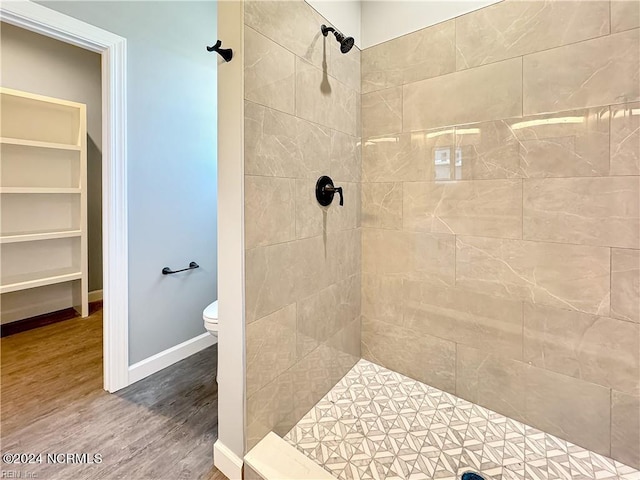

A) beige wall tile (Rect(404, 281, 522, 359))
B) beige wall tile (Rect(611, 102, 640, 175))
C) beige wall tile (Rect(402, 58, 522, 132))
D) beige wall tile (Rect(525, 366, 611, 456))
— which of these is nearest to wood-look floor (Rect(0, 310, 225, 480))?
beige wall tile (Rect(404, 281, 522, 359))

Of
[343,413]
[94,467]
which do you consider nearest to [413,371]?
[343,413]

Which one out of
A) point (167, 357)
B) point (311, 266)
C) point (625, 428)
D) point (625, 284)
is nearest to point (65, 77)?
point (167, 357)

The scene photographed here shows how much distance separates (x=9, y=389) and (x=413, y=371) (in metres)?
2.51

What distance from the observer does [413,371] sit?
181 cm

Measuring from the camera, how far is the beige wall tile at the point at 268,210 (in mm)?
1207

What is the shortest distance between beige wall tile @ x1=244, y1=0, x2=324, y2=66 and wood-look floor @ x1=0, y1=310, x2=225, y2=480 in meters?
1.90

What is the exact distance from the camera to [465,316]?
1603 mm

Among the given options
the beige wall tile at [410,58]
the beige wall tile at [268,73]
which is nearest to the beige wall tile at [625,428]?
the beige wall tile at [410,58]

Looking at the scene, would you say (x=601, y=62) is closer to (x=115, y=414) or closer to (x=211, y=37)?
(x=211, y=37)

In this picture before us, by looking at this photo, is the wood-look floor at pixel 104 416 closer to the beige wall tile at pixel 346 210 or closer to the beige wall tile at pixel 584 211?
the beige wall tile at pixel 346 210

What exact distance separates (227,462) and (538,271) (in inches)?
64.3

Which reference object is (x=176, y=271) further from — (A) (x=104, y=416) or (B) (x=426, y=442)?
(B) (x=426, y=442)

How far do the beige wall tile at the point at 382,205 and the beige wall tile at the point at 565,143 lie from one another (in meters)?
0.62

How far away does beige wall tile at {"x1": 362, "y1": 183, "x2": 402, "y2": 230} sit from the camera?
1.79 m
